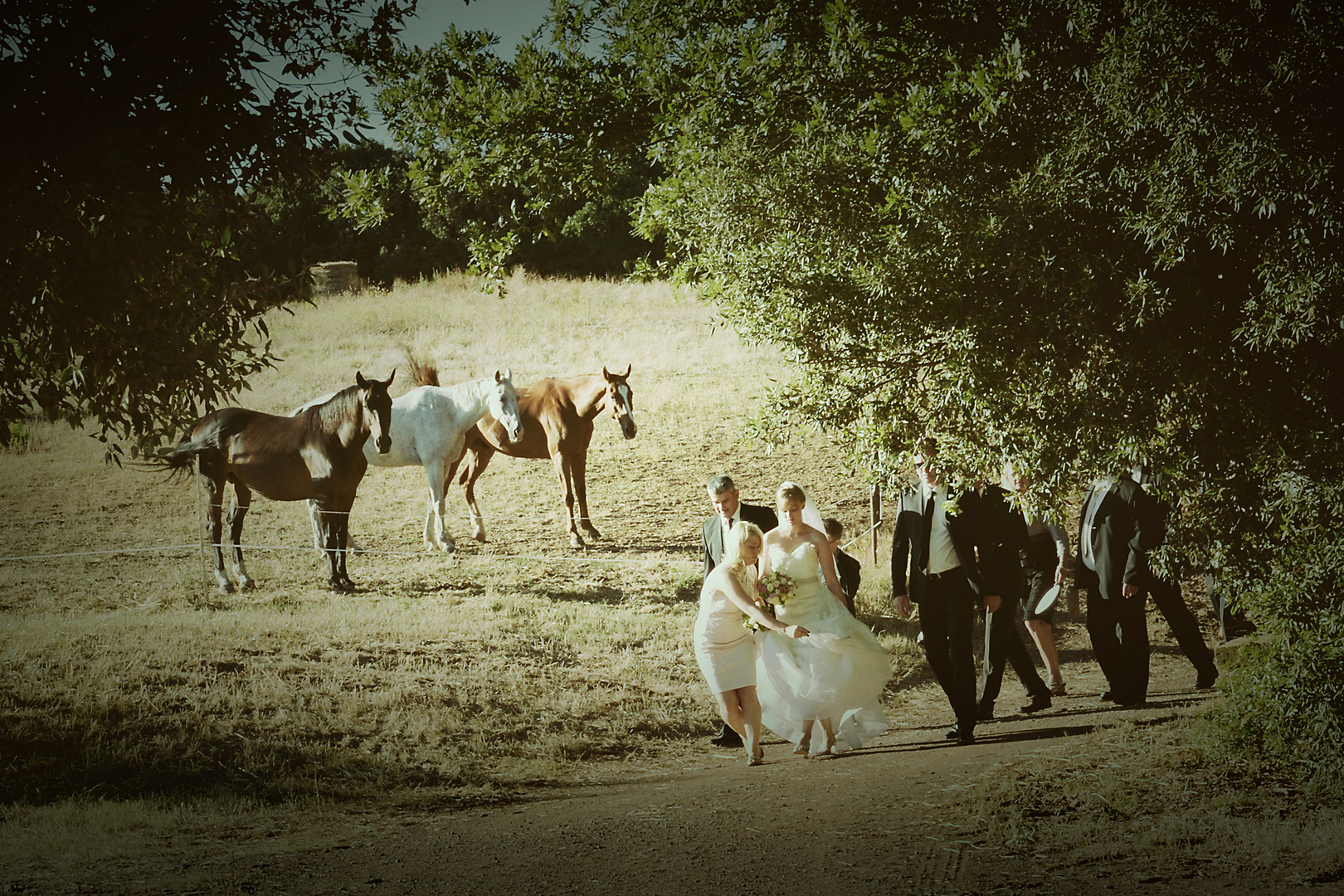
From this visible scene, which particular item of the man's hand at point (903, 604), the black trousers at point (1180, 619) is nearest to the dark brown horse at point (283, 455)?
the man's hand at point (903, 604)

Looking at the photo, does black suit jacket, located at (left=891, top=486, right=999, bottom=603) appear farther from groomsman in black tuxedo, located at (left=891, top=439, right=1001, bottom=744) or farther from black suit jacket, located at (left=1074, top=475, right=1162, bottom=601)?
black suit jacket, located at (left=1074, top=475, right=1162, bottom=601)

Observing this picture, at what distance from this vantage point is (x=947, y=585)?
6680 mm

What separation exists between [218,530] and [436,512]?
7.43 feet

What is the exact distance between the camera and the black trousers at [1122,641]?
7.22m

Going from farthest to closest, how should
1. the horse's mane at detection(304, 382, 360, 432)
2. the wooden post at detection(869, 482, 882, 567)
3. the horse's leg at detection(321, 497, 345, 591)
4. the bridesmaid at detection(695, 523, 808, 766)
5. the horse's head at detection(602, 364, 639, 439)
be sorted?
the wooden post at detection(869, 482, 882, 567), the horse's head at detection(602, 364, 639, 439), the horse's mane at detection(304, 382, 360, 432), the horse's leg at detection(321, 497, 345, 591), the bridesmaid at detection(695, 523, 808, 766)

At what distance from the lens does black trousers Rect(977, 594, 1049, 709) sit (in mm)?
6965

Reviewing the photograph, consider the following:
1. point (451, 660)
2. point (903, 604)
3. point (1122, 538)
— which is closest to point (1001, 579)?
point (903, 604)

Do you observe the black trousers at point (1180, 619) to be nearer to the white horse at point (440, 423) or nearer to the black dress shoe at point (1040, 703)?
the black dress shoe at point (1040, 703)

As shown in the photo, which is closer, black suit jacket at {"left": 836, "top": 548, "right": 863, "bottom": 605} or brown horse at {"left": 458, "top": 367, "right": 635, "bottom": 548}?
black suit jacket at {"left": 836, "top": 548, "right": 863, "bottom": 605}

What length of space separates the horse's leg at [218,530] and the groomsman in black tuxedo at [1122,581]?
7.71m

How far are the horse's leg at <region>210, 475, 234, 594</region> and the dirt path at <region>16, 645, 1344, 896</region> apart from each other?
4.93 m

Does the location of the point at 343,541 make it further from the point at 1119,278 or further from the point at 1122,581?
the point at 1119,278

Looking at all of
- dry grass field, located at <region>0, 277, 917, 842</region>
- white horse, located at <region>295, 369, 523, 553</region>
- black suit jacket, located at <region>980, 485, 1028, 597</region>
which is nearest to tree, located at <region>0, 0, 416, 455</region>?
dry grass field, located at <region>0, 277, 917, 842</region>

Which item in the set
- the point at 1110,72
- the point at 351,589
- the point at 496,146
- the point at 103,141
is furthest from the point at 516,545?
the point at 1110,72
